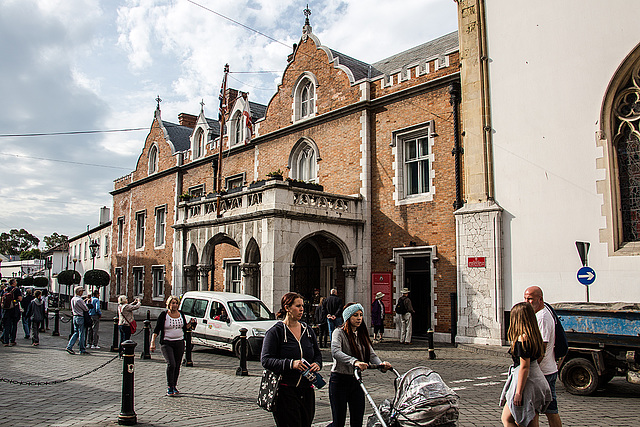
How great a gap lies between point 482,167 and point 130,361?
36.8 feet

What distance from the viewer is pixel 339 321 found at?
1362 centimetres

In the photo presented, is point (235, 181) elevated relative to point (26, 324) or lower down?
elevated

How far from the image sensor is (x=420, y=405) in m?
4.32

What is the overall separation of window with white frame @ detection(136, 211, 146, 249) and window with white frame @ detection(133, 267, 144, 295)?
1509 millimetres

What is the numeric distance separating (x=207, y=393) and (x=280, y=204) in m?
7.94

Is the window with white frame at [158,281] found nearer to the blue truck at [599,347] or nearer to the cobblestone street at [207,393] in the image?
the cobblestone street at [207,393]

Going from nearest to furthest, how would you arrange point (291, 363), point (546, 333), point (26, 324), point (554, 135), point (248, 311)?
point (291, 363) → point (546, 333) → point (248, 311) → point (554, 135) → point (26, 324)

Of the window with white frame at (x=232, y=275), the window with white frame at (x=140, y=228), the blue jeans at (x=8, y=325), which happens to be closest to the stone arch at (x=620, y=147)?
the window with white frame at (x=232, y=275)

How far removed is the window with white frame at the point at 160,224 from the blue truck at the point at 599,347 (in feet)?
83.9

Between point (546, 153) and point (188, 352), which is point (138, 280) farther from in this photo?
point (546, 153)

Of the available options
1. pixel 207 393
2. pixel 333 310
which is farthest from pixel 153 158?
pixel 207 393

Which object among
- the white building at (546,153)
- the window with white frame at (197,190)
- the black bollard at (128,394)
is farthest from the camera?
the window with white frame at (197,190)

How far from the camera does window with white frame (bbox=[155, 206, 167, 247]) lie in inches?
1220

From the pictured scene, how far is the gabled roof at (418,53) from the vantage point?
1962 cm
